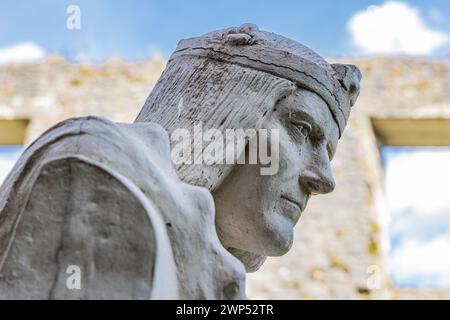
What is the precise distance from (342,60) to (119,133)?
288 inches

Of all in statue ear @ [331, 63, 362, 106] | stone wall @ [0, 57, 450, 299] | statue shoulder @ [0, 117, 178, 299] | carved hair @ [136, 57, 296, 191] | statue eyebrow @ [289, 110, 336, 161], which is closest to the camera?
statue shoulder @ [0, 117, 178, 299]

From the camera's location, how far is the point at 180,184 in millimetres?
1941

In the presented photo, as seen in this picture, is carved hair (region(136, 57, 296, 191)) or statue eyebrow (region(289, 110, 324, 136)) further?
statue eyebrow (region(289, 110, 324, 136))

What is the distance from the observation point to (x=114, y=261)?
1697mm

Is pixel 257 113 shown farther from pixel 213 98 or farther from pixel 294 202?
pixel 294 202

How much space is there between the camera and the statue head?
86.6 inches

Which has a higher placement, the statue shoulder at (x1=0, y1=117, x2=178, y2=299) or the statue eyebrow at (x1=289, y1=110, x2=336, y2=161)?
the statue eyebrow at (x1=289, y1=110, x2=336, y2=161)

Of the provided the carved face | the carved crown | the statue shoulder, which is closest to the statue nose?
the carved face

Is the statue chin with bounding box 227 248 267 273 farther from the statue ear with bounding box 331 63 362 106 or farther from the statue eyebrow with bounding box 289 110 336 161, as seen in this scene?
the statue ear with bounding box 331 63 362 106

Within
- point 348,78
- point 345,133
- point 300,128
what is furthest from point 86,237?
point 345,133

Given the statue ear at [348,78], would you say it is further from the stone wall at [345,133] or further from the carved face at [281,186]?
the stone wall at [345,133]

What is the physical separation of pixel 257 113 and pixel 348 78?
331 mm

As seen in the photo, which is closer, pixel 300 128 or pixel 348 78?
pixel 300 128

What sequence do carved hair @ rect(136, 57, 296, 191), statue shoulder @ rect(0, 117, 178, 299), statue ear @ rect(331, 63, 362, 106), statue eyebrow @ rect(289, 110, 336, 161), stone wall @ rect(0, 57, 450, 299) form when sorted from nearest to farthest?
1. statue shoulder @ rect(0, 117, 178, 299)
2. carved hair @ rect(136, 57, 296, 191)
3. statue eyebrow @ rect(289, 110, 336, 161)
4. statue ear @ rect(331, 63, 362, 106)
5. stone wall @ rect(0, 57, 450, 299)
